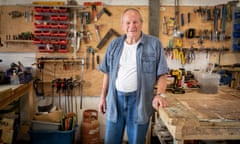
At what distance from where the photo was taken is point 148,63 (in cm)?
150

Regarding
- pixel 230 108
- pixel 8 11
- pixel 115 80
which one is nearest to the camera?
pixel 230 108

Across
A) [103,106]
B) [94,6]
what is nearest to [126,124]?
[103,106]

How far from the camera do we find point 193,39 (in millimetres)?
2625

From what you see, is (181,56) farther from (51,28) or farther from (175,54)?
(51,28)

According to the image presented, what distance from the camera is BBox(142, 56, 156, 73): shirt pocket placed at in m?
1.49

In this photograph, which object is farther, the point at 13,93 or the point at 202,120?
the point at 13,93

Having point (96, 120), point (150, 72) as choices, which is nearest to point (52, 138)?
point (96, 120)

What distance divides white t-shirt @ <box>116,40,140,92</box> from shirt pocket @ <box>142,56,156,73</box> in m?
0.07

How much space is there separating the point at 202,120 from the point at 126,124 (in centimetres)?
60

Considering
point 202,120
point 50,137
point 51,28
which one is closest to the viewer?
point 202,120

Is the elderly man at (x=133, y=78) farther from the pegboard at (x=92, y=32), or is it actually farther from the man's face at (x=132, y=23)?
the pegboard at (x=92, y=32)

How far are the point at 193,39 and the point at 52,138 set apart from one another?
2.04 meters

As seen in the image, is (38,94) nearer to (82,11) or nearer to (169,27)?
(82,11)

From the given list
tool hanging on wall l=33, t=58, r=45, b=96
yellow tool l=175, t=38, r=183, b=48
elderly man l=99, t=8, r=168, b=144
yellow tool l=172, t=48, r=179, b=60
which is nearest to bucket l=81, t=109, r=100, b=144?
tool hanging on wall l=33, t=58, r=45, b=96
